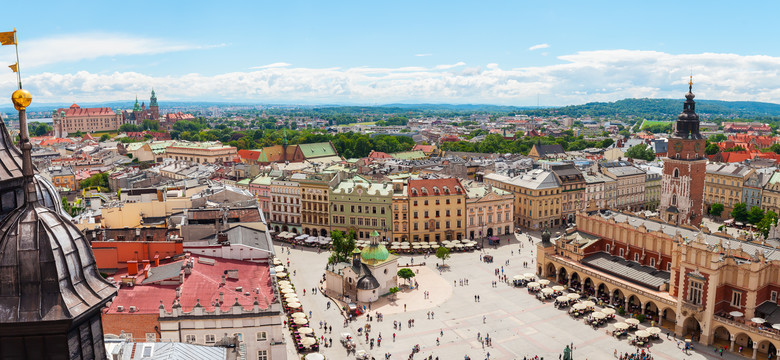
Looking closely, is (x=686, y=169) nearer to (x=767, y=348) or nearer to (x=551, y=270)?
(x=551, y=270)

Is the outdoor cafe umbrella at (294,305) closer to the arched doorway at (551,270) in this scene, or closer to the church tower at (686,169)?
the arched doorway at (551,270)

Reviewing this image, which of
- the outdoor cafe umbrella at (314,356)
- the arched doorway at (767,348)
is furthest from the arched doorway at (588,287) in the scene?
the outdoor cafe umbrella at (314,356)

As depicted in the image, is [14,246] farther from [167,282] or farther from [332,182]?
[332,182]

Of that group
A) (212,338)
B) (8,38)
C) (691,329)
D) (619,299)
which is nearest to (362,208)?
(619,299)

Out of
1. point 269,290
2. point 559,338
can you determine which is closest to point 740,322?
point 559,338

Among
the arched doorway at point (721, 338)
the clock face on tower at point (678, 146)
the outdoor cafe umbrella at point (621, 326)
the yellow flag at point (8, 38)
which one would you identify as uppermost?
the yellow flag at point (8, 38)
